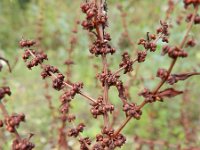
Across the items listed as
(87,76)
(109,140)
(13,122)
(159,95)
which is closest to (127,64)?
(159,95)

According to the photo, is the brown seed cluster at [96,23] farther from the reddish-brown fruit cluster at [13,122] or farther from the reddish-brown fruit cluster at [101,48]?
the reddish-brown fruit cluster at [13,122]

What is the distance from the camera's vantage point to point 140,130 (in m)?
5.37

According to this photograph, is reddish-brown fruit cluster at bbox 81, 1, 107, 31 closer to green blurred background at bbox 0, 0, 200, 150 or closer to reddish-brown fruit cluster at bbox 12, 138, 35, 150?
reddish-brown fruit cluster at bbox 12, 138, 35, 150

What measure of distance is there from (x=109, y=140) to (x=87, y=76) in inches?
224

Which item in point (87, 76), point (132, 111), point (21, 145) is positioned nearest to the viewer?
point (21, 145)

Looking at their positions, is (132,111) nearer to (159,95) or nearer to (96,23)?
(159,95)

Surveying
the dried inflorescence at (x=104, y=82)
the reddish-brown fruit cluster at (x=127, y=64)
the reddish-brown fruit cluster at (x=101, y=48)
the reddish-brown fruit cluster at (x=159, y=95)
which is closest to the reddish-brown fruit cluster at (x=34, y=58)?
the dried inflorescence at (x=104, y=82)

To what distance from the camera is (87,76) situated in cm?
743

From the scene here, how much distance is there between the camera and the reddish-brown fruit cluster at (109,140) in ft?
5.68

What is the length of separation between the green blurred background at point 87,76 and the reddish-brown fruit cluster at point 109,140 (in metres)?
1.09

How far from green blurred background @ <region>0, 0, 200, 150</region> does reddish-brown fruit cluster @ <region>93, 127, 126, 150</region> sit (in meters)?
1.09

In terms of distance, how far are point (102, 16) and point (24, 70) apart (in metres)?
6.34

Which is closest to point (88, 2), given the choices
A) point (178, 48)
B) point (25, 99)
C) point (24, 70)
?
point (178, 48)

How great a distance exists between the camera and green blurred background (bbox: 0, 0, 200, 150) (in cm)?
496
